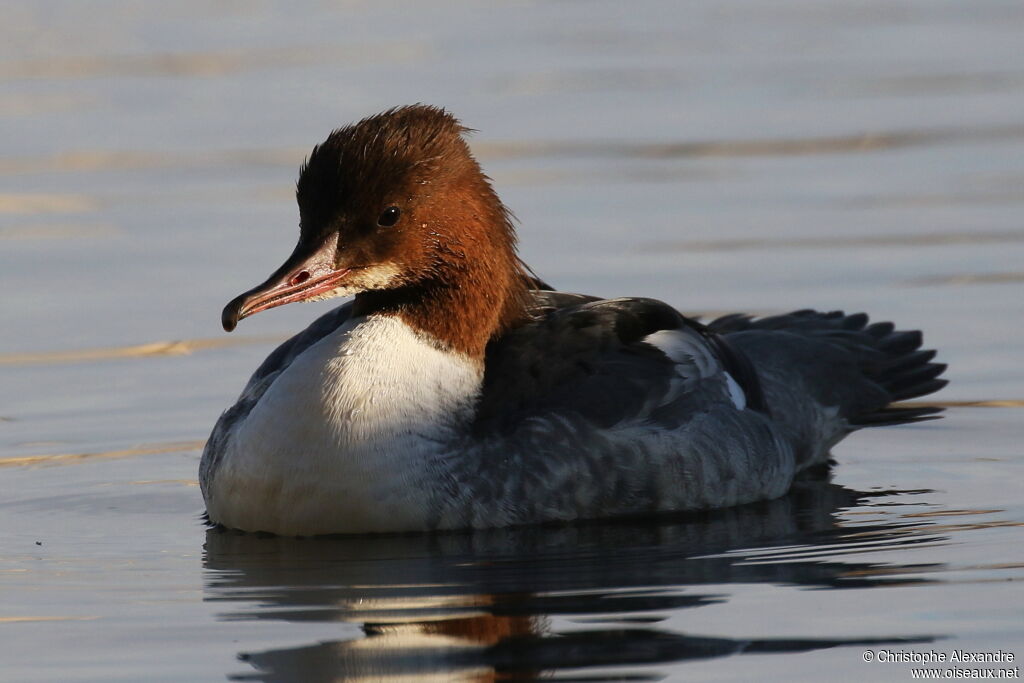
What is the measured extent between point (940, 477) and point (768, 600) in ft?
7.77

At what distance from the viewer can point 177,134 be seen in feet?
55.2

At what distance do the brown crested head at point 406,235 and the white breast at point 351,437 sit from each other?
162 millimetres

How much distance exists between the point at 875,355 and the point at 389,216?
313 centimetres

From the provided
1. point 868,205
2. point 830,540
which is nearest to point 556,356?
point 830,540

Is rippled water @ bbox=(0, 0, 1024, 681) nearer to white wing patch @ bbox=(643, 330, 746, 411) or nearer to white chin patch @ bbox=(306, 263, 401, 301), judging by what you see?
white wing patch @ bbox=(643, 330, 746, 411)

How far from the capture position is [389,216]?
9.16m

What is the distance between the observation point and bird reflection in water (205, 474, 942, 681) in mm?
7328

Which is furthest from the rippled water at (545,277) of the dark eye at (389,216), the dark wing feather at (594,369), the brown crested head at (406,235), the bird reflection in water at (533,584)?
the dark eye at (389,216)

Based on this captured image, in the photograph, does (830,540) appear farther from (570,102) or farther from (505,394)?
(570,102)

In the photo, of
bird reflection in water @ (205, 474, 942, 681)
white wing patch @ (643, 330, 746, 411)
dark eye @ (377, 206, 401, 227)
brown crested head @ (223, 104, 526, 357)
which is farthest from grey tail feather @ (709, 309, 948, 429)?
dark eye @ (377, 206, 401, 227)

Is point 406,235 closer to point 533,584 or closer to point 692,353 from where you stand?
point 692,353

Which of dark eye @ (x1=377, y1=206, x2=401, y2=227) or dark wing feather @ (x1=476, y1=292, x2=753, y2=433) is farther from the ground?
dark eye @ (x1=377, y1=206, x2=401, y2=227)

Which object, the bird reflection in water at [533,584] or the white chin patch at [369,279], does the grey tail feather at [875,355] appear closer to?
the bird reflection in water at [533,584]

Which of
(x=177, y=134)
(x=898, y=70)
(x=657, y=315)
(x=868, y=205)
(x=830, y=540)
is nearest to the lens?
(x=830, y=540)
